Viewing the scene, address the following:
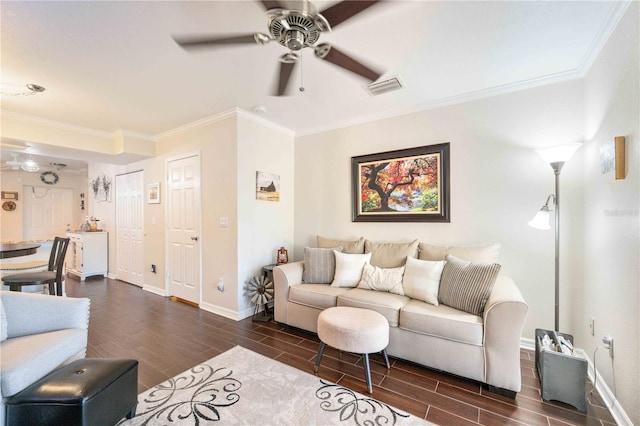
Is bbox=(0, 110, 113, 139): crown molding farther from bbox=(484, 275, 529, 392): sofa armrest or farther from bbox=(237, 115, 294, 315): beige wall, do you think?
bbox=(484, 275, 529, 392): sofa armrest

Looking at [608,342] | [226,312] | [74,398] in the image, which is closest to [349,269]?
[226,312]

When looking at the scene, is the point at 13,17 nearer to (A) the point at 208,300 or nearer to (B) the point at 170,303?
(A) the point at 208,300

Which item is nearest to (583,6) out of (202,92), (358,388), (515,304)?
(515,304)

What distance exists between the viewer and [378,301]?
2.40m

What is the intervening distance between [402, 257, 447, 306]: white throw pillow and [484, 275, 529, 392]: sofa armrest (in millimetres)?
483

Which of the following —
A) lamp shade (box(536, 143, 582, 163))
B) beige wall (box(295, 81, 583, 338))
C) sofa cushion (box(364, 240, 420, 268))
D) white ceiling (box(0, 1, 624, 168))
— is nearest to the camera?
white ceiling (box(0, 1, 624, 168))

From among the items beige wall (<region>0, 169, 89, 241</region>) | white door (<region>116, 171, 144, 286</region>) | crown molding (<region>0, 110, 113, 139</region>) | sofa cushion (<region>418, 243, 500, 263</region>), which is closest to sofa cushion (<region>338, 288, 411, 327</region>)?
sofa cushion (<region>418, 243, 500, 263</region>)

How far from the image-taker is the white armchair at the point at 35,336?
1325 mm

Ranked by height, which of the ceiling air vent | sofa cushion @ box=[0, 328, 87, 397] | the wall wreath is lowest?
sofa cushion @ box=[0, 328, 87, 397]

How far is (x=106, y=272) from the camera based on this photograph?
5.44 m

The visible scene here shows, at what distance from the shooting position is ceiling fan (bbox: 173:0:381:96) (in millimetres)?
1252

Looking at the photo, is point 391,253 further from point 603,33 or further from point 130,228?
point 130,228

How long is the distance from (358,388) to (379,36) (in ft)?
8.46

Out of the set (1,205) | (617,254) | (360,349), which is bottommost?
(360,349)
